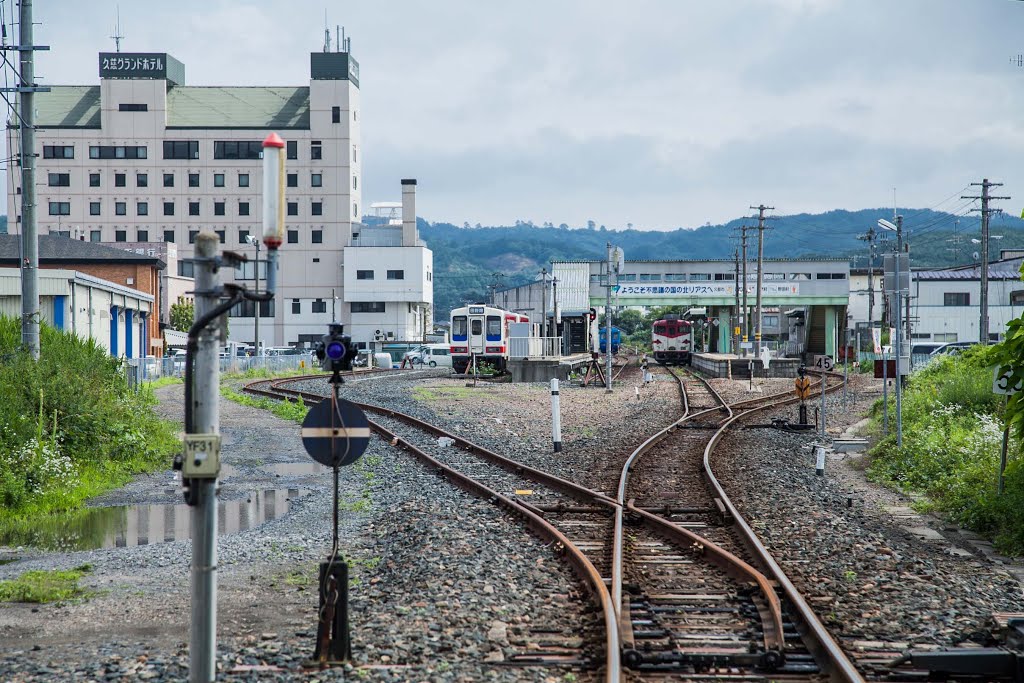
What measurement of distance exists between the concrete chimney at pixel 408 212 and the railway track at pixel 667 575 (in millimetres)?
67157

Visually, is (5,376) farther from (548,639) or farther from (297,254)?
(297,254)

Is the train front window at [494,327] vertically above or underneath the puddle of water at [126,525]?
above

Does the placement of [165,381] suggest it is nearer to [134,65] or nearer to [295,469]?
[295,469]

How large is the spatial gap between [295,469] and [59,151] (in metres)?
74.5

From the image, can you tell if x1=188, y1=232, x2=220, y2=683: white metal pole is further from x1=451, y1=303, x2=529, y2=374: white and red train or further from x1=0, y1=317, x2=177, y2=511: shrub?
x1=451, y1=303, x2=529, y2=374: white and red train

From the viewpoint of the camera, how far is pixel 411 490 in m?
13.0

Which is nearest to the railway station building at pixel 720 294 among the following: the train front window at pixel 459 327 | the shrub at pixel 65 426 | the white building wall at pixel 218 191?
the train front window at pixel 459 327

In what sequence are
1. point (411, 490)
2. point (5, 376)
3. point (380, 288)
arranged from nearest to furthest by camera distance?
1. point (411, 490)
2. point (5, 376)
3. point (380, 288)

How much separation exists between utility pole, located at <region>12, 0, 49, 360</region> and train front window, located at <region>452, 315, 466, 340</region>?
28527 millimetres

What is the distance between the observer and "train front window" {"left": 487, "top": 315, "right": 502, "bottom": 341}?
44500mm

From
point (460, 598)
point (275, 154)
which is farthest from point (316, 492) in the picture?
point (275, 154)

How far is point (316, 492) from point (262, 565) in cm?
470

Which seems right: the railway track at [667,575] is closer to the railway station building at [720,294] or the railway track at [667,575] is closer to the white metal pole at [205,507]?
the white metal pole at [205,507]

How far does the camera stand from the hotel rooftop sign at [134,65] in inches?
3172
